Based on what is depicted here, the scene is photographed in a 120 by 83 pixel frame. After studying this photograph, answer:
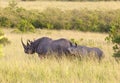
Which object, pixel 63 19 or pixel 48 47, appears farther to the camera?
pixel 63 19

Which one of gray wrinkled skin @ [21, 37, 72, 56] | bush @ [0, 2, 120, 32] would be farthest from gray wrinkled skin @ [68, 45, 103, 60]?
bush @ [0, 2, 120, 32]

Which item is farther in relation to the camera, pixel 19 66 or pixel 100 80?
pixel 19 66

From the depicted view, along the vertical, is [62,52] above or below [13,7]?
above

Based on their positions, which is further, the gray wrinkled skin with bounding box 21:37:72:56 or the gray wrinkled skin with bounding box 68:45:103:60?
the gray wrinkled skin with bounding box 21:37:72:56

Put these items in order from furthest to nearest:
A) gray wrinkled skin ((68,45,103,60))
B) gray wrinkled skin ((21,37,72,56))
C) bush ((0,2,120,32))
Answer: bush ((0,2,120,32)) → gray wrinkled skin ((21,37,72,56)) → gray wrinkled skin ((68,45,103,60))

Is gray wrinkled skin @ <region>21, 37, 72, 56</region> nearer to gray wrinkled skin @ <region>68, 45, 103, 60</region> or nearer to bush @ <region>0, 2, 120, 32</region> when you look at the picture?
gray wrinkled skin @ <region>68, 45, 103, 60</region>

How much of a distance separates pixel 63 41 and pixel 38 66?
2981mm

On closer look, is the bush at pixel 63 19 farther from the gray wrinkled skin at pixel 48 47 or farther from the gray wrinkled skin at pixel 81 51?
the gray wrinkled skin at pixel 81 51

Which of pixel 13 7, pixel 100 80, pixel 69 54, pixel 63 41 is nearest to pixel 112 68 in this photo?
pixel 100 80

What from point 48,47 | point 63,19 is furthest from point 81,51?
point 63,19

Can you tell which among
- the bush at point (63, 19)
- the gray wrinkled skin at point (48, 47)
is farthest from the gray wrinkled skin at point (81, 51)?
the bush at point (63, 19)

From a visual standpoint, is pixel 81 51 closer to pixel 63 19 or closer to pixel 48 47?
pixel 48 47

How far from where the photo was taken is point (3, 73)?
320 inches

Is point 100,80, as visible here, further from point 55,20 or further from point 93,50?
point 55,20
